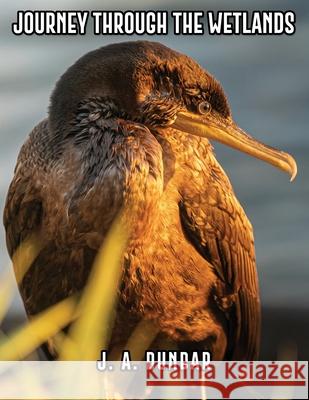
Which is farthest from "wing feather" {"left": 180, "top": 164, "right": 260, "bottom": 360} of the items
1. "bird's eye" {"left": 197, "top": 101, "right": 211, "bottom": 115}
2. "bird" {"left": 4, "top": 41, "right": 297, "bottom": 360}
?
"bird's eye" {"left": 197, "top": 101, "right": 211, "bottom": 115}

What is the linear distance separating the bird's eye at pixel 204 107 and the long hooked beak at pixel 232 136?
20 mm

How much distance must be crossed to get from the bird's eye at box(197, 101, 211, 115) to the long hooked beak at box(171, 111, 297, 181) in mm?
20

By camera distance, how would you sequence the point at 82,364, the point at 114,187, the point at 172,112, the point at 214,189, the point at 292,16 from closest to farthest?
the point at 82,364, the point at 114,187, the point at 172,112, the point at 214,189, the point at 292,16

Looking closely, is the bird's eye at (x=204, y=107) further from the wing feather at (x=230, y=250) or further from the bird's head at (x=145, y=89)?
the wing feather at (x=230, y=250)

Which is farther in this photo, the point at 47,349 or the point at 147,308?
the point at 47,349

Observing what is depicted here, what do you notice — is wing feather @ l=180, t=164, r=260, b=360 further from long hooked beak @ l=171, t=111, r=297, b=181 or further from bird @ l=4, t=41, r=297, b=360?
long hooked beak @ l=171, t=111, r=297, b=181

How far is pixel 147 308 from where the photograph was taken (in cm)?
357

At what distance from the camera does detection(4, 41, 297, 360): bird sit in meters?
3.24

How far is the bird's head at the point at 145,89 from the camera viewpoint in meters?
3.30

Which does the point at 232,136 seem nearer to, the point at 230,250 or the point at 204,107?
the point at 204,107

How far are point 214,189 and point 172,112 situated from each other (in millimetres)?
406

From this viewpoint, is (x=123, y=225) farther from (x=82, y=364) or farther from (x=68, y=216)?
(x=82, y=364)

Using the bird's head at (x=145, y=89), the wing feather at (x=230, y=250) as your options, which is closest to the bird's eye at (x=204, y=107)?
the bird's head at (x=145, y=89)

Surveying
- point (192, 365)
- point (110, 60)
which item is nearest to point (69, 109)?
point (110, 60)
